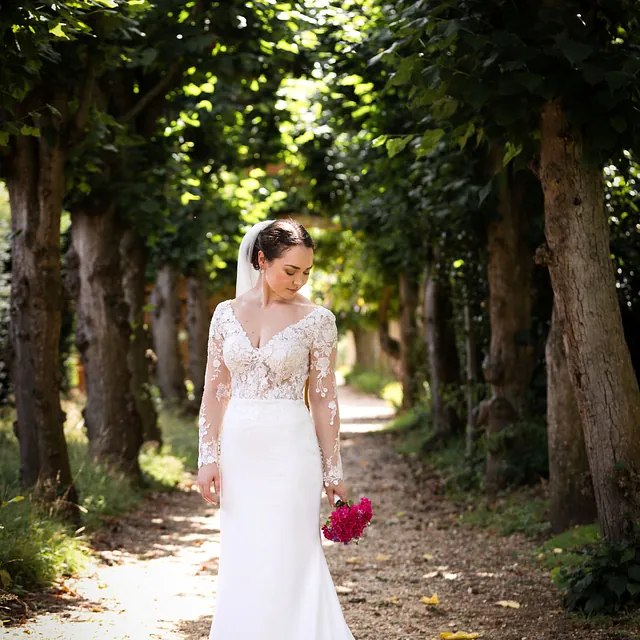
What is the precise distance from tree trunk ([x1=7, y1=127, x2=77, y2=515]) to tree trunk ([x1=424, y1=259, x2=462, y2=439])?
807 centimetres

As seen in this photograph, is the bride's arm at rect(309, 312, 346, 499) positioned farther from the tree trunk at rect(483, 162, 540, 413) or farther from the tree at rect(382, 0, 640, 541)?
the tree trunk at rect(483, 162, 540, 413)

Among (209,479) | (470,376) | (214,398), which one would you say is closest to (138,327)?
(470,376)

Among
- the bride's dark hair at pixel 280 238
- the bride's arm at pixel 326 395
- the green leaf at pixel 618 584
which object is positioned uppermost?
the bride's dark hair at pixel 280 238

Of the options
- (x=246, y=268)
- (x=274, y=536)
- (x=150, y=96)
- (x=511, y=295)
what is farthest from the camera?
(x=511, y=295)

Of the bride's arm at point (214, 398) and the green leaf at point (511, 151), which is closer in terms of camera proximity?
the bride's arm at point (214, 398)

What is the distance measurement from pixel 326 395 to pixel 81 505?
5.31 metres

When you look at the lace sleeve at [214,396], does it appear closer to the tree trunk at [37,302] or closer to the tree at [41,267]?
the tree at [41,267]

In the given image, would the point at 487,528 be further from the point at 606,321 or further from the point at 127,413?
the point at 127,413

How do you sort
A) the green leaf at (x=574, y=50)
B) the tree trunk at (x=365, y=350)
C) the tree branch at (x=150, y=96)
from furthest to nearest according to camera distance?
1. the tree trunk at (x=365, y=350)
2. the tree branch at (x=150, y=96)
3. the green leaf at (x=574, y=50)

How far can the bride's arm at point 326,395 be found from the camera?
504 cm

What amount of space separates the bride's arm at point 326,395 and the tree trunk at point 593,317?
7.71 ft

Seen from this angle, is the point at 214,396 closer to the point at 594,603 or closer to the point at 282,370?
the point at 282,370

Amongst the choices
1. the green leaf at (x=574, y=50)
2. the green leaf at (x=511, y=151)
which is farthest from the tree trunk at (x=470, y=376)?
the green leaf at (x=574, y=50)

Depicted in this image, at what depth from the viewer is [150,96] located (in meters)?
11.0
